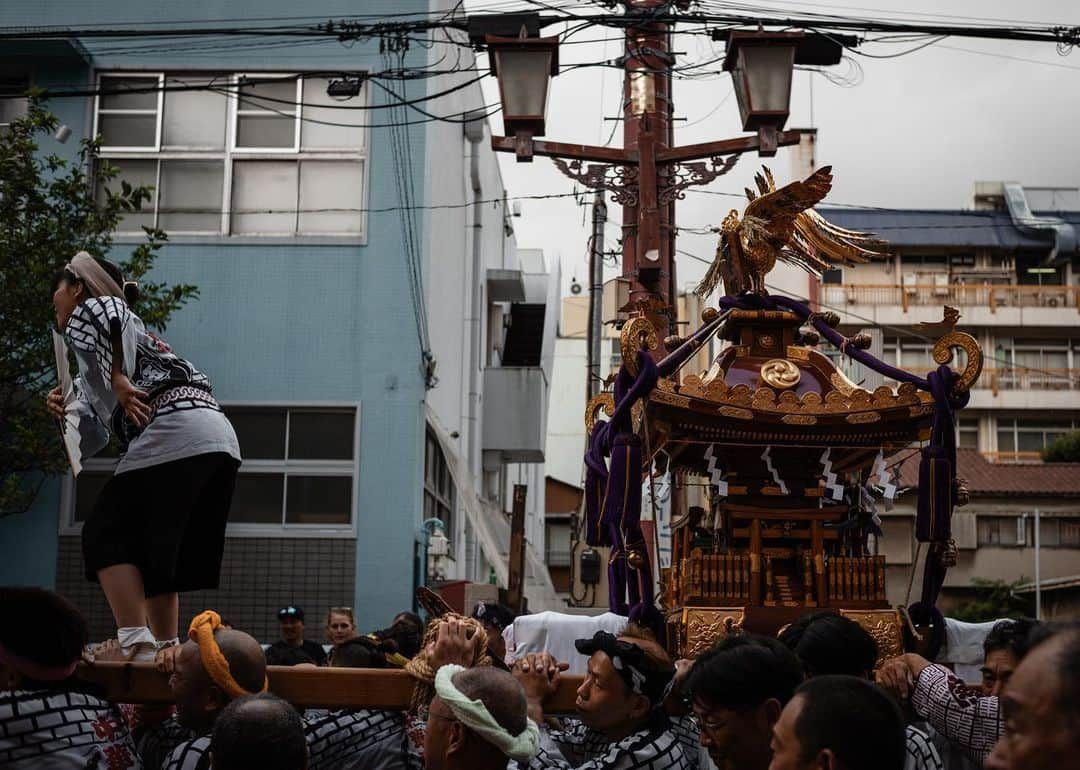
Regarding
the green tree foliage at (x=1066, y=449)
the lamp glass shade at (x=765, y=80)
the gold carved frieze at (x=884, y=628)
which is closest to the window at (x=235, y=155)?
the lamp glass shade at (x=765, y=80)

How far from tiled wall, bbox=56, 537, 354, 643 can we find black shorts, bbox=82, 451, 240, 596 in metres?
9.49

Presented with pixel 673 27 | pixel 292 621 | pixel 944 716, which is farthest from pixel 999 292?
pixel 944 716

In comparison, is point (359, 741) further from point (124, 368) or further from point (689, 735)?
point (124, 368)

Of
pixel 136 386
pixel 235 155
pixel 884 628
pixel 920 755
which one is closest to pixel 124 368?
pixel 136 386

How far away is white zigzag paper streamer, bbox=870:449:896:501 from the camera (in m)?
8.24

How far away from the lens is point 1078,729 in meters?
2.28

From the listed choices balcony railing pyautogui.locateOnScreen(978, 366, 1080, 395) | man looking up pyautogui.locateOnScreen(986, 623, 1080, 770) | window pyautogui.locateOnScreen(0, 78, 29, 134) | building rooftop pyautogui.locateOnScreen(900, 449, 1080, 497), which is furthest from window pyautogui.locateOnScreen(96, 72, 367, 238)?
balcony railing pyautogui.locateOnScreen(978, 366, 1080, 395)

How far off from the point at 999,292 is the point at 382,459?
33.3m

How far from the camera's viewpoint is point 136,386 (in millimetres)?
5500

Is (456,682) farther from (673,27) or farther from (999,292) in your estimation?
(999,292)

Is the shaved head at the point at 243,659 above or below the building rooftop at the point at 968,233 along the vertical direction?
below

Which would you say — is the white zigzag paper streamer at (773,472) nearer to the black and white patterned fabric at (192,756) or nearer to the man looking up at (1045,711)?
the black and white patterned fabric at (192,756)

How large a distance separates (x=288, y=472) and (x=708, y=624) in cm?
870

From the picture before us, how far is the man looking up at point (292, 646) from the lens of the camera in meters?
6.77
